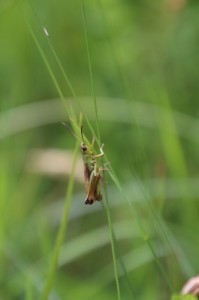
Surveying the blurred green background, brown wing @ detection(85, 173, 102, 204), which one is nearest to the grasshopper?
brown wing @ detection(85, 173, 102, 204)

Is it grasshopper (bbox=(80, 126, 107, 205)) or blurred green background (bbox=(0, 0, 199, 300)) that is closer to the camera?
grasshopper (bbox=(80, 126, 107, 205))

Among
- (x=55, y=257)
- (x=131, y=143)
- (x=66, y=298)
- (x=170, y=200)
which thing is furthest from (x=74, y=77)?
(x=55, y=257)

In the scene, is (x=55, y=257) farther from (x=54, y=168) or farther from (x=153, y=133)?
(x=153, y=133)

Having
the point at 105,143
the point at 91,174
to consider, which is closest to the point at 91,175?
the point at 91,174

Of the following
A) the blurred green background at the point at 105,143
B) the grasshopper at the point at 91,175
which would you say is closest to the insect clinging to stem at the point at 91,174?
the grasshopper at the point at 91,175

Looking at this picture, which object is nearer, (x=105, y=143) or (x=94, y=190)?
(x=94, y=190)

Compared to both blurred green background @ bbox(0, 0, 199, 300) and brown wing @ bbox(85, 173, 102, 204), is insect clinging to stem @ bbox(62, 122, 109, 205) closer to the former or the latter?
brown wing @ bbox(85, 173, 102, 204)

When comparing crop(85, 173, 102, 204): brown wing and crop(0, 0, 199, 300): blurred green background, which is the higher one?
crop(0, 0, 199, 300): blurred green background

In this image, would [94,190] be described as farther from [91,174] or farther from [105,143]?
[105,143]

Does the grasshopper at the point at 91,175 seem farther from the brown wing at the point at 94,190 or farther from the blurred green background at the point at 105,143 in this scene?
the blurred green background at the point at 105,143
